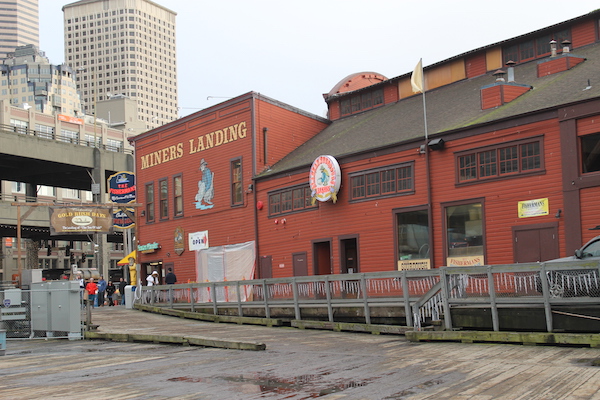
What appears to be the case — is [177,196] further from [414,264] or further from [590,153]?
[590,153]

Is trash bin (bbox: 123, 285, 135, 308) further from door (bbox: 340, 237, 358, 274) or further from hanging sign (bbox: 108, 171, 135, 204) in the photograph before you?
hanging sign (bbox: 108, 171, 135, 204)

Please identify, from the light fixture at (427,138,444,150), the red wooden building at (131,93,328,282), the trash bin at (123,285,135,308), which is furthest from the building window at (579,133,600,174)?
the trash bin at (123,285,135,308)

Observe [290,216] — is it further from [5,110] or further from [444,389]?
[5,110]

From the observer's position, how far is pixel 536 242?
2002 cm

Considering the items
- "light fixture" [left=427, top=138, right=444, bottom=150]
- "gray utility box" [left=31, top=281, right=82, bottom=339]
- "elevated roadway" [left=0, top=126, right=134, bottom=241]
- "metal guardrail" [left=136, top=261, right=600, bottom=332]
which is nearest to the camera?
"metal guardrail" [left=136, top=261, right=600, bottom=332]

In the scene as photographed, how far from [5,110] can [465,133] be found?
8830cm

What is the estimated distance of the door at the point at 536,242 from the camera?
1961cm

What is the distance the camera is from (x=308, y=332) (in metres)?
17.9

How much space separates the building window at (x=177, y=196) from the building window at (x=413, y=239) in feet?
49.5

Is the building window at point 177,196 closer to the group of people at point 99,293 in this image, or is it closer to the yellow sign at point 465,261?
the group of people at point 99,293

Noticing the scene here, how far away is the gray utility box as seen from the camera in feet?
58.7

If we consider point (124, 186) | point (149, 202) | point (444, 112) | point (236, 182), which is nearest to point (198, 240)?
point (236, 182)

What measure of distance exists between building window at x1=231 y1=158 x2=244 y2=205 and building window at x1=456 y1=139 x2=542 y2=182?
40.9 feet

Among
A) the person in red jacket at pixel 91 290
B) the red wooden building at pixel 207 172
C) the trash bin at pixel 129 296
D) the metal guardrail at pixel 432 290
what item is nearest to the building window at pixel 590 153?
the metal guardrail at pixel 432 290
